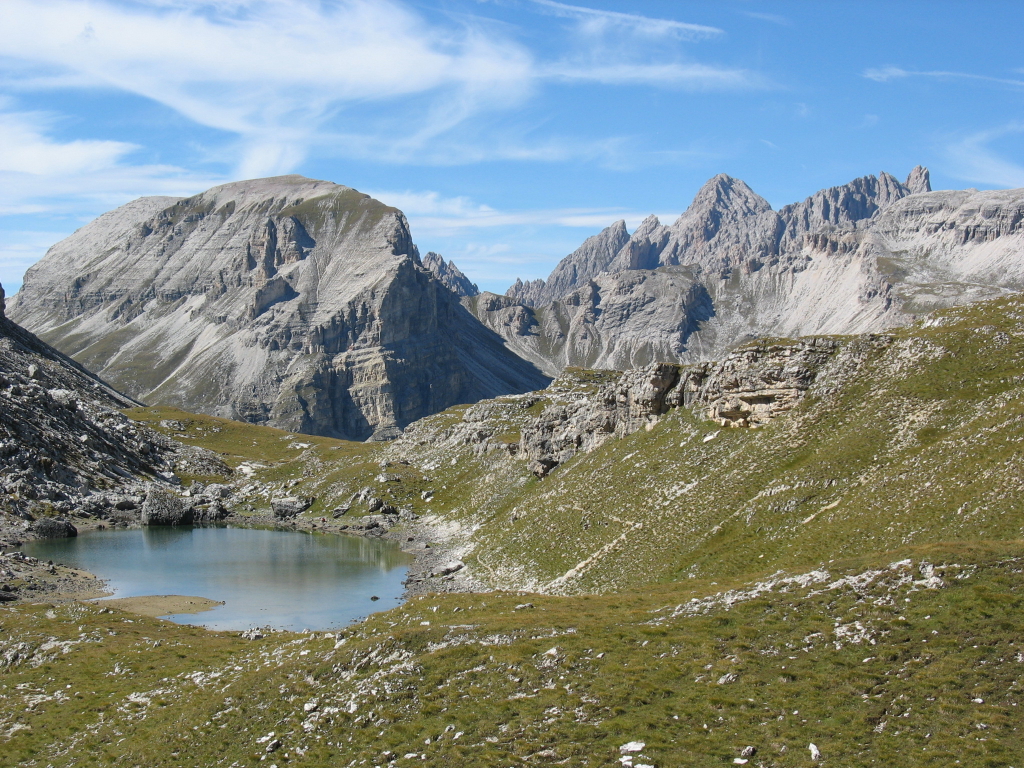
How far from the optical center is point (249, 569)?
97.7 meters

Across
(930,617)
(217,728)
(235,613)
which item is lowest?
(235,613)

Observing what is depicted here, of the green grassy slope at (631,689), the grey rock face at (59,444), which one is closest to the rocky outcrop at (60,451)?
the grey rock face at (59,444)

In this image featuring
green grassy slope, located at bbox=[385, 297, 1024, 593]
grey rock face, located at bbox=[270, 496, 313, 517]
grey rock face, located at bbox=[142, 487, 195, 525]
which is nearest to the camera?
green grassy slope, located at bbox=[385, 297, 1024, 593]

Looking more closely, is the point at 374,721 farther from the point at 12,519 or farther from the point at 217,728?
the point at 12,519

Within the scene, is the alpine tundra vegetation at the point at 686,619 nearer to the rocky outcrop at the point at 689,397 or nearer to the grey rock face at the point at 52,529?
the rocky outcrop at the point at 689,397

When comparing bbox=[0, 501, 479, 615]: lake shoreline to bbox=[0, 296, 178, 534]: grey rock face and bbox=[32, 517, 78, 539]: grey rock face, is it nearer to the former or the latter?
bbox=[32, 517, 78, 539]: grey rock face

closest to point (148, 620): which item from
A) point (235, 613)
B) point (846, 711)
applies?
point (235, 613)

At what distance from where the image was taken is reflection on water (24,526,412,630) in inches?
2938

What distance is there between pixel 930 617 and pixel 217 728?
29192 millimetres

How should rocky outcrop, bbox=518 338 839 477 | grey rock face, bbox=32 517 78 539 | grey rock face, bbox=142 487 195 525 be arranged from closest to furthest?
rocky outcrop, bbox=518 338 839 477 → grey rock face, bbox=32 517 78 539 → grey rock face, bbox=142 487 195 525

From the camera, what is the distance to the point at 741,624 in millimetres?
31750

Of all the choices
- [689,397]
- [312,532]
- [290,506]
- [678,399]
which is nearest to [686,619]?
[689,397]

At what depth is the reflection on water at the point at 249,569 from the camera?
74625mm

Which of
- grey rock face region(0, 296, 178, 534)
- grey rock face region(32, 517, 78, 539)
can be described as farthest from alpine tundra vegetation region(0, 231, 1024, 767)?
grey rock face region(0, 296, 178, 534)
